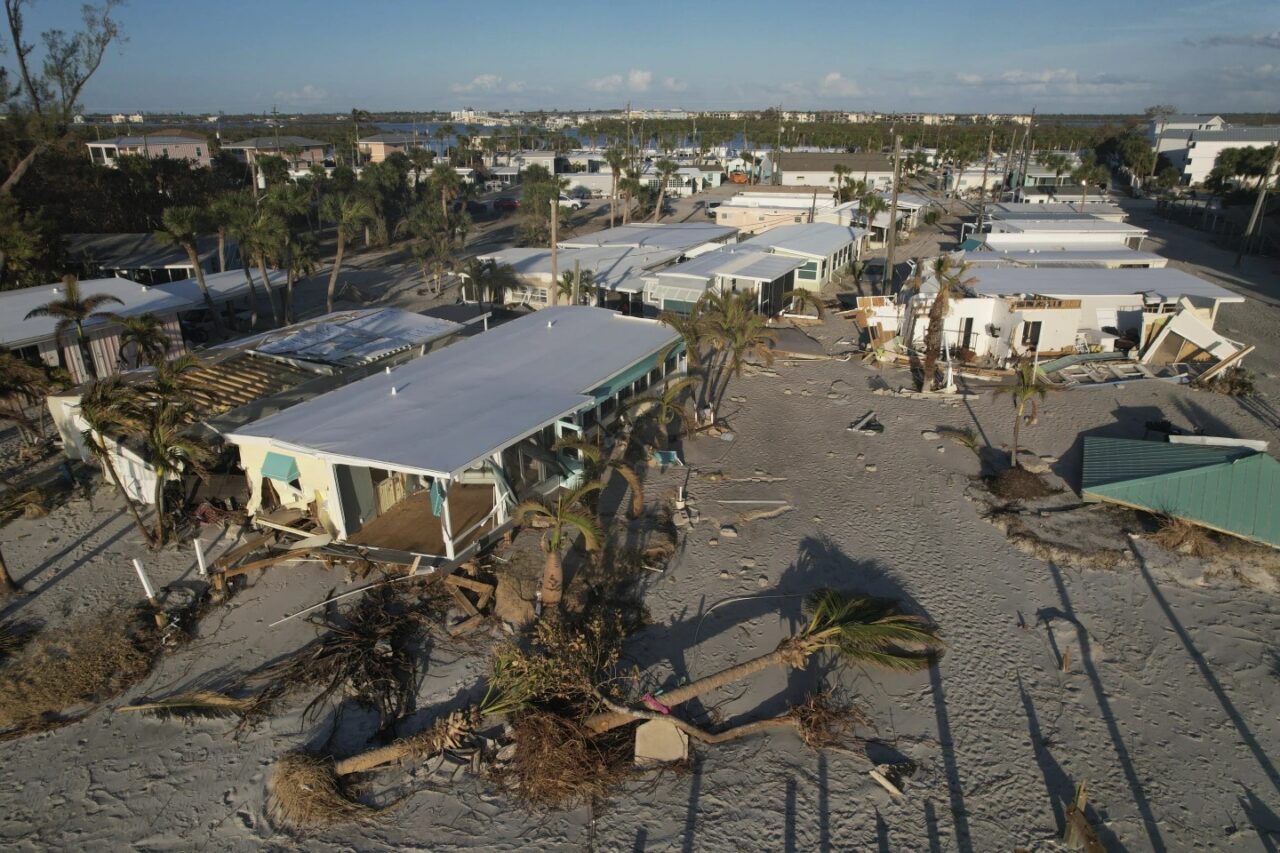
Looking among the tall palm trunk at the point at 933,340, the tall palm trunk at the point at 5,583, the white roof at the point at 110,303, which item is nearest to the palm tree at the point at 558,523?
the tall palm trunk at the point at 5,583

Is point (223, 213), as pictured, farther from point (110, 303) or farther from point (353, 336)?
point (353, 336)

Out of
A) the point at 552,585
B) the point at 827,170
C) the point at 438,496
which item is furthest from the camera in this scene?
the point at 827,170

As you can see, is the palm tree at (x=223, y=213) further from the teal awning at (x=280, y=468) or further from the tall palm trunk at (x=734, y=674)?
the tall palm trunk at (x=734, y=674)

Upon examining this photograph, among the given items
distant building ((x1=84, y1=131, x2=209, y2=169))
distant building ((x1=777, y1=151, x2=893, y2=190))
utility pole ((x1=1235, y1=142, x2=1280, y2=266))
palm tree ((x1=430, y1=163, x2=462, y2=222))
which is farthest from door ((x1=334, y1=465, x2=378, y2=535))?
distant building ((x1=84, y1=131, x2=209, y2=169))

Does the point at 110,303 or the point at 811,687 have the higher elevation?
the point at 110,303

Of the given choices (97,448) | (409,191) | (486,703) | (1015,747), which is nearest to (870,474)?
(1015,747)

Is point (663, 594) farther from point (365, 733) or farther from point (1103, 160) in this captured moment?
point (1103, 160)

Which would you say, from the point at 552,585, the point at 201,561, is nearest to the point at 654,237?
the point at 552,585

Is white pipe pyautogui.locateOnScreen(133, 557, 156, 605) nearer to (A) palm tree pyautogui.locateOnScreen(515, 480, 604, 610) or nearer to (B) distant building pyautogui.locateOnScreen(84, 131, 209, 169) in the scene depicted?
(A) palm tree pyautogui.locateOnScreen(515, 480, 604, 610)
